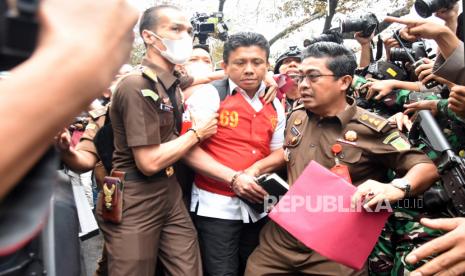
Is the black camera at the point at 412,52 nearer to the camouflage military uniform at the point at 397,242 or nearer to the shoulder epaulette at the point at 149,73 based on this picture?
the camouflage military uniform at the point at 397,242

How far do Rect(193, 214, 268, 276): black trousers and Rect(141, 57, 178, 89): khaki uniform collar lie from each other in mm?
933

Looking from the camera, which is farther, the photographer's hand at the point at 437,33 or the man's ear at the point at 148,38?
the man's ear at the point at 148,38

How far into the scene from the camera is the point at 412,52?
3.28 metres

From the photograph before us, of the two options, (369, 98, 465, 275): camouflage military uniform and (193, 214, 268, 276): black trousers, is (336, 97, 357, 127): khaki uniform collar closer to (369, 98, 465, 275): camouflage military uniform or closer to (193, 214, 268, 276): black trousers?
(369, 98, 465, 275): camouflage military uniform

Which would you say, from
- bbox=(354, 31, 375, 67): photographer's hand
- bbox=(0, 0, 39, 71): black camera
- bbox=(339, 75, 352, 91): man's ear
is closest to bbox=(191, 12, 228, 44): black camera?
bbox=(354, 31, 375, 67): photographer's hand

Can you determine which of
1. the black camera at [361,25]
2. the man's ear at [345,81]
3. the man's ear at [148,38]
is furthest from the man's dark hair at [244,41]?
the black camera at [361,25]

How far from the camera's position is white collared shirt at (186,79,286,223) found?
2.91 m

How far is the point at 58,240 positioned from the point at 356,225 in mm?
1569

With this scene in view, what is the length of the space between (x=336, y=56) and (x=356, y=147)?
658 mm

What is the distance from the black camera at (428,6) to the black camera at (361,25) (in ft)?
3.53

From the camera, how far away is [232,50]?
3129 millimetres

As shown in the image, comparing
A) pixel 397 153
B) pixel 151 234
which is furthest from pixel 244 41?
pixel 151 234

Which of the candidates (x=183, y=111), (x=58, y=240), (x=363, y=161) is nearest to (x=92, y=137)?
(x=183, y=111)

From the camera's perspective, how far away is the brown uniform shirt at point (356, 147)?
2475 mm
